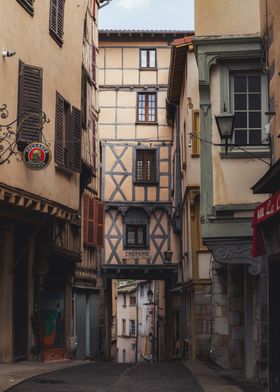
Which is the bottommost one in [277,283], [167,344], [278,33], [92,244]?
[167,344]

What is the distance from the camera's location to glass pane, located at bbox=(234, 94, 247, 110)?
1583 cm

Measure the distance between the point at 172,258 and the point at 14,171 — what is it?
19.4 meters

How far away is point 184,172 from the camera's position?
28281 mm

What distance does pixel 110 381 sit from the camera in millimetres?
15352

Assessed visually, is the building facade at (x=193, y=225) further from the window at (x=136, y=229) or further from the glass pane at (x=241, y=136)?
the window at (x=136, y=229)

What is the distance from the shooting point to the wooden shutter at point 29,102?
57.9 feet

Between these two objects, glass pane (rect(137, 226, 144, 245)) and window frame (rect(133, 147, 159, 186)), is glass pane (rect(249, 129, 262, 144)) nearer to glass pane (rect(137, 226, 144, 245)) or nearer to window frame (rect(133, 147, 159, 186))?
window frame (rect(133, 147, 159, 186))

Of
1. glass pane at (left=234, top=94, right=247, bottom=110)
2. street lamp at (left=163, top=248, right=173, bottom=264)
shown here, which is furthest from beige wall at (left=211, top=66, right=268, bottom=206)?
street lamp at (left=163, top=248, right=173, bottom=264)

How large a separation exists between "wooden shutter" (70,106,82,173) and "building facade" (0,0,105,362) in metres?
0.03

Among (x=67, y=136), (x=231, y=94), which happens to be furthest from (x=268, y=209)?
(x=67, y=136)

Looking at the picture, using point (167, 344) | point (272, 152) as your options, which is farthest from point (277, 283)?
point (167, 344)

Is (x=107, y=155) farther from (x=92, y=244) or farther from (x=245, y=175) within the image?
(x=245, y=175)

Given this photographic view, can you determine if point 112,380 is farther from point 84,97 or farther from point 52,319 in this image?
point 84,97

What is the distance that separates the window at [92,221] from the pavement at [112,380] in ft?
36.5
